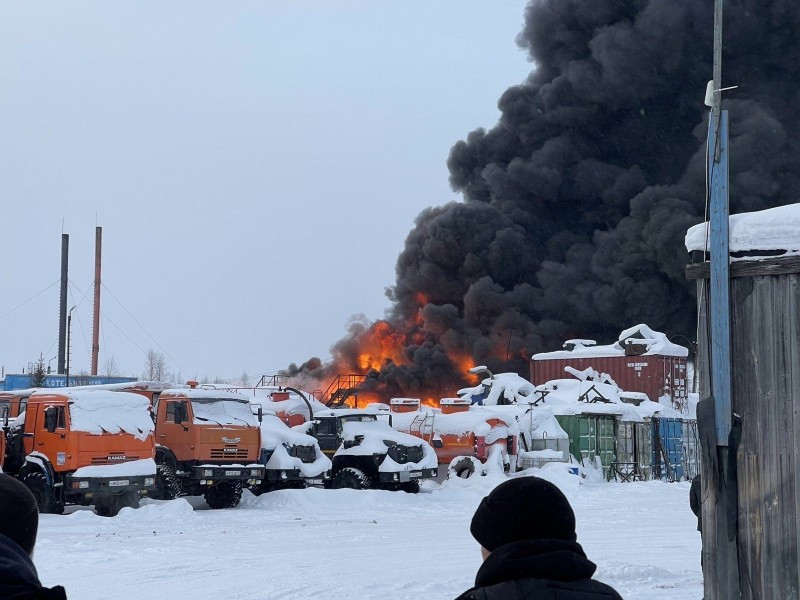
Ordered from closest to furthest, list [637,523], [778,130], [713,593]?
[713,593] < [637,523] < [778,130]

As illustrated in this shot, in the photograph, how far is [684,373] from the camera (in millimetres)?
38188

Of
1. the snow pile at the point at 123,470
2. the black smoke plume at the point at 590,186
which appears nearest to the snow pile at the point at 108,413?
the snow pile at the point at 123,470

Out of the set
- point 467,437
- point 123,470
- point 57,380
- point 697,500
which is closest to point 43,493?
point 123,470

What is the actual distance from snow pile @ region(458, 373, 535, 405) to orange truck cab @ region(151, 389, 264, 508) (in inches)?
549

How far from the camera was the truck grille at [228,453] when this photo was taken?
777 inches

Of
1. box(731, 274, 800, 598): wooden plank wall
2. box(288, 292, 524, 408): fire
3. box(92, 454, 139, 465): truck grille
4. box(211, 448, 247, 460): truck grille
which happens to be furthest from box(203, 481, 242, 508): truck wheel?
box(288, 292, 524, 408): fire

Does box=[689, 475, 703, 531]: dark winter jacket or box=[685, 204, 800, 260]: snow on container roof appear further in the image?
box=[689, 475, 703, 531]: dark winter jacket

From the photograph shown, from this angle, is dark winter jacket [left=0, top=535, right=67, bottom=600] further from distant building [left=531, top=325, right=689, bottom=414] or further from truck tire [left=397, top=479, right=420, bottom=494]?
distant building [left=531, top=325, right=689, bottom=414]

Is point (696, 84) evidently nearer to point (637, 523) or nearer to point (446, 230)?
point (446, 230)

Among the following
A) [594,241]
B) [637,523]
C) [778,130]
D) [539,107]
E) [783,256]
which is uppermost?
[539,107]

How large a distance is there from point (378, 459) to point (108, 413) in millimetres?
5808

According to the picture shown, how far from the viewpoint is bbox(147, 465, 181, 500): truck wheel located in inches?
772

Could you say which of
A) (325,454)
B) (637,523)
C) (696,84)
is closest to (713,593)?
(637,523)

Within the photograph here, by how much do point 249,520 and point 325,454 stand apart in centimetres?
550
